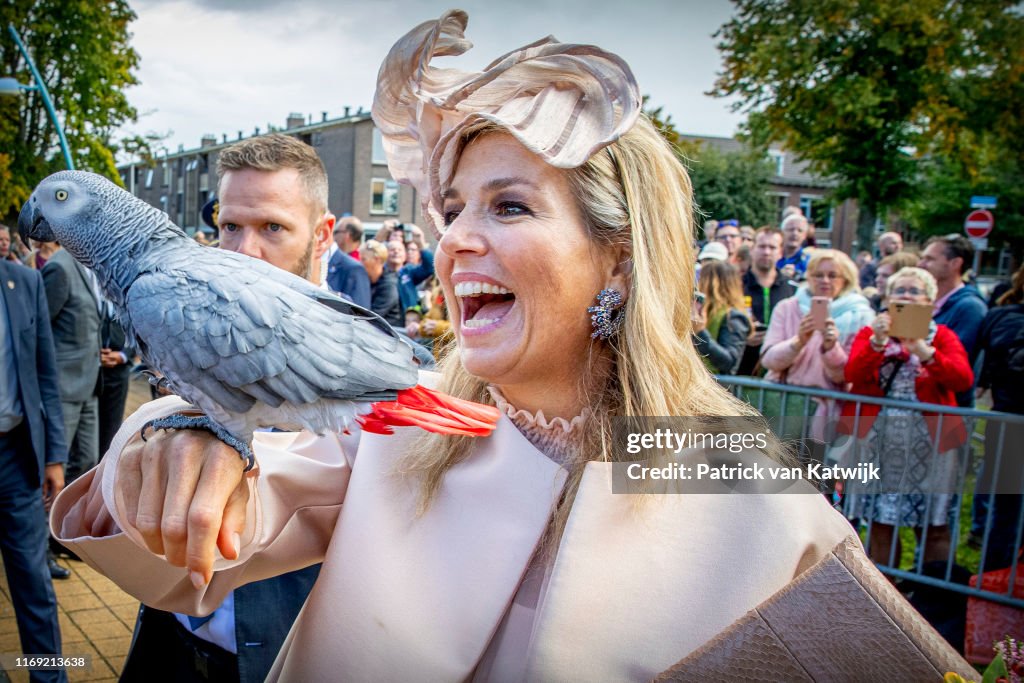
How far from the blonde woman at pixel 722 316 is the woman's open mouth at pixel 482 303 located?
3951 mm

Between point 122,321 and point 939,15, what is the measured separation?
15.9m

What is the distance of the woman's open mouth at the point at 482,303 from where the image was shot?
1580 mm

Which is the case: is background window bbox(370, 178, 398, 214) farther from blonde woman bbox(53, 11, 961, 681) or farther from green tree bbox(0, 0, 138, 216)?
blonde woman bbox(53, 11, 961, 681)

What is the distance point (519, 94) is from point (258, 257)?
169 centimetres

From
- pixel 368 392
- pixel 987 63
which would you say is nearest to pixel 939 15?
pixel 987 63

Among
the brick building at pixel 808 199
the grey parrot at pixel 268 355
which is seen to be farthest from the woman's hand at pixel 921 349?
the brick building at pixel 808 199

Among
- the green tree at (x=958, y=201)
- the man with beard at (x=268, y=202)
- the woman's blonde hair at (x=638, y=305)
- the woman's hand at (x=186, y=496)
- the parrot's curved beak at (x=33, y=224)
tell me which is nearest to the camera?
the woman's hand at (x=186, y=496)

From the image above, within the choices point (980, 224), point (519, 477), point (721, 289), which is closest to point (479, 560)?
point (519, 477)

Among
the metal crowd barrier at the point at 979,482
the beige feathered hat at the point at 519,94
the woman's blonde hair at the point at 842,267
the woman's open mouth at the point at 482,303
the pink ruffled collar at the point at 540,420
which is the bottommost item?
the metal crowd barrier at the point at 979,482

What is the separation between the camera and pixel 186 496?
1.26 m

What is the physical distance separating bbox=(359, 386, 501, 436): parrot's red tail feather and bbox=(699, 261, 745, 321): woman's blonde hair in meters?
4.58

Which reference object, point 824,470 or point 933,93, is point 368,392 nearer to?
point 824,470

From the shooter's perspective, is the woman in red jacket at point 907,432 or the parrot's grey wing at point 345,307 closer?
the parrot's grey wing at point 345,307

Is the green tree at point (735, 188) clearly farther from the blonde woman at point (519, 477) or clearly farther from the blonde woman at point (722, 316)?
the blonde woman at point (519, 477)
